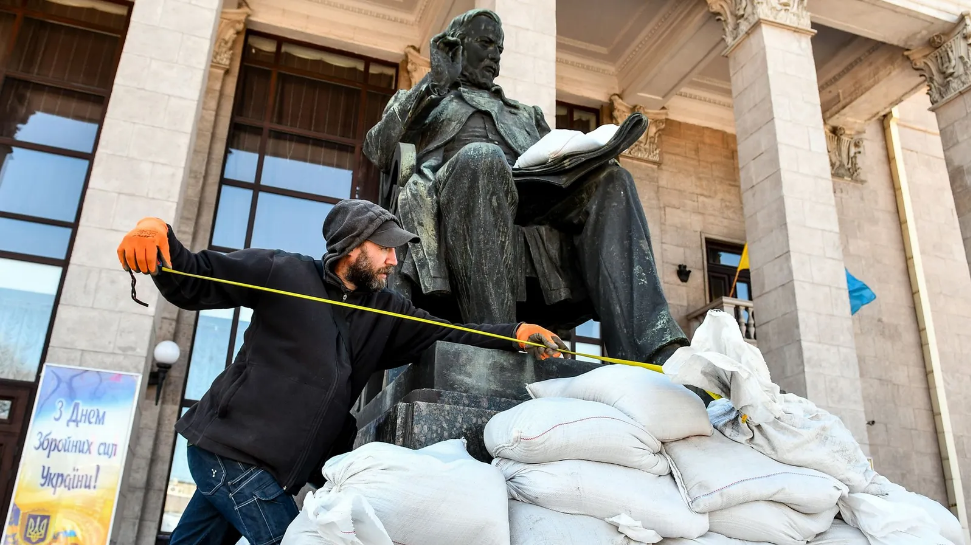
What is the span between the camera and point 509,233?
3.30 meters

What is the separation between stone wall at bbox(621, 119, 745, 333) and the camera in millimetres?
15070

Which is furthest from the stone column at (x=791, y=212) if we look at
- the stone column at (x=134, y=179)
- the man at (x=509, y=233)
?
the stone column at (x=134, y=179)

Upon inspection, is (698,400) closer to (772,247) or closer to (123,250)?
(123,250)

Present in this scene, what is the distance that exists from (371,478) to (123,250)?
3.02 ft

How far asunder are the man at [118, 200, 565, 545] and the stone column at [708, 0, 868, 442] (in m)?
8.51

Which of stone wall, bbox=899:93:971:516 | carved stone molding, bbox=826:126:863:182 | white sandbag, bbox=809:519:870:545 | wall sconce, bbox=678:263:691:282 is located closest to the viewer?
white sandbag, bbox=809:519:870:545

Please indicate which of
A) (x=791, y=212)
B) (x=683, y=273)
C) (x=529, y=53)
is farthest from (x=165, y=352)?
(x=683, y=273)

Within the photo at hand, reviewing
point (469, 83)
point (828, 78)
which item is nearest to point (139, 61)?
point (469, 83)

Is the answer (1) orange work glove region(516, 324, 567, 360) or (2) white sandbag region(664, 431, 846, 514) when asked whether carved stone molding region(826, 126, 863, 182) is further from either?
(2) white sandbag region(664, 431, 846, 514)

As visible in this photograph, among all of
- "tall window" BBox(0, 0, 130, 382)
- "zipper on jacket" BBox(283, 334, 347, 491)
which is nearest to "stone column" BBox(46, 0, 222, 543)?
"tall window" BBox(0, 0, 130, 382)

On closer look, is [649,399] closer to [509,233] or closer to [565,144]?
[509,233]

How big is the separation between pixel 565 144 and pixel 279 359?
70.2 inches

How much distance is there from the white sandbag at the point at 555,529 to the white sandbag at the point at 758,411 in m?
0.47

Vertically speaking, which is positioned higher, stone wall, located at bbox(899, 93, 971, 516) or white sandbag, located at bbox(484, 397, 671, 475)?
stone wall, located at bbox(899, 93, 971, 516)
